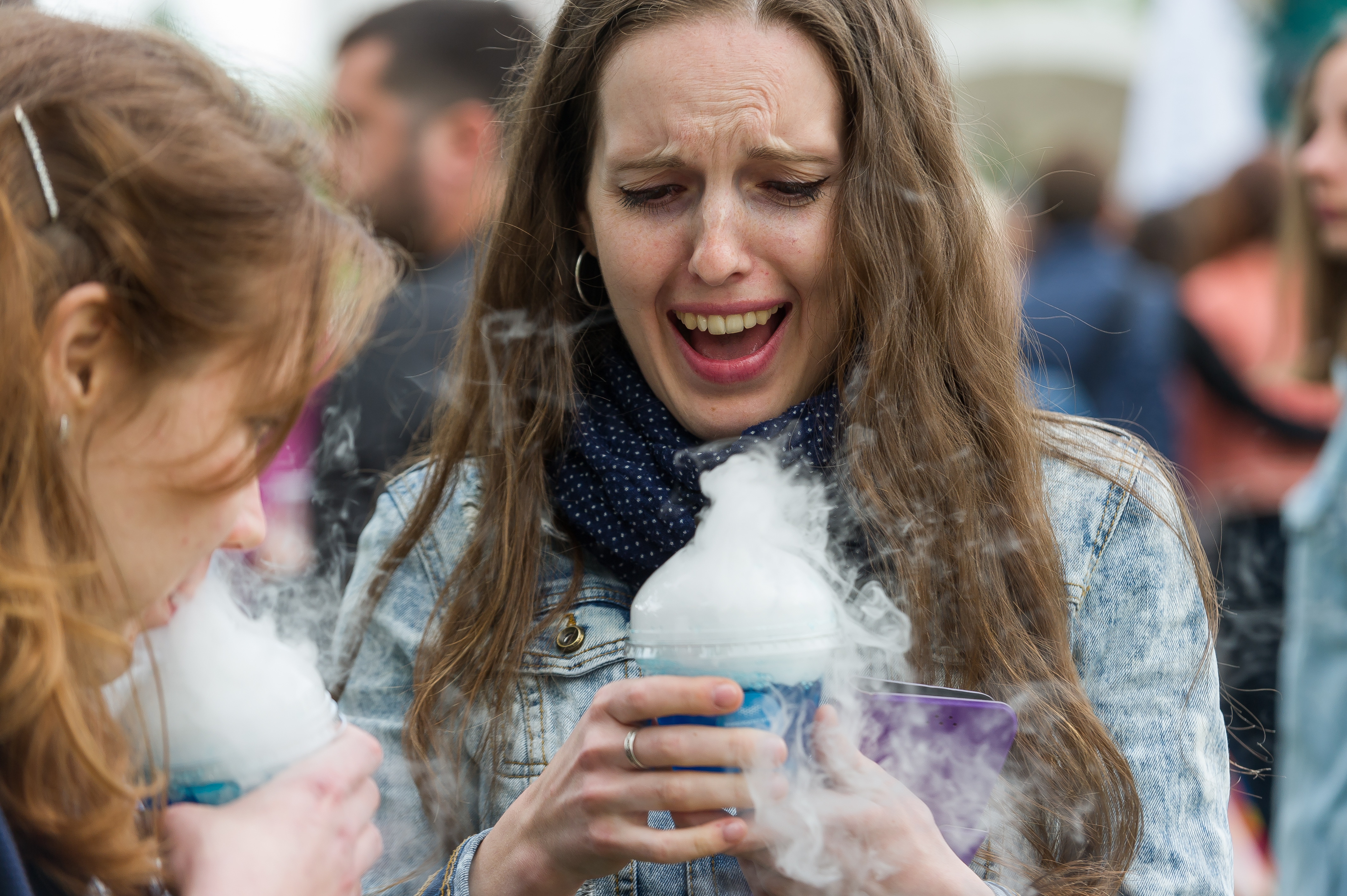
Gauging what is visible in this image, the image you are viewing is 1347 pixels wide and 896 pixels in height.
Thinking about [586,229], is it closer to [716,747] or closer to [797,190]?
[797,190]

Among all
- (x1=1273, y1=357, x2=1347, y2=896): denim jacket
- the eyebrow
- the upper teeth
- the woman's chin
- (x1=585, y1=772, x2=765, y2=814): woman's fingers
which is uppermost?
A: the eyebrow

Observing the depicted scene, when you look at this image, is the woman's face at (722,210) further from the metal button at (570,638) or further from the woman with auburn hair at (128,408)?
the woman with auburn hair at (128,408)

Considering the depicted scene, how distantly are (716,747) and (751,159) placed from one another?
1.06 metres

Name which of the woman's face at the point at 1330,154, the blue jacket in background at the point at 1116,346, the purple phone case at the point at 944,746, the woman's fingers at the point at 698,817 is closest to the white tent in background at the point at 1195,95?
the blue jacket in background at the point at 1116,346

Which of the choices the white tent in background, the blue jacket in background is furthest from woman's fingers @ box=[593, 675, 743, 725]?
the white tent in background

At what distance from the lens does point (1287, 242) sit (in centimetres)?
422

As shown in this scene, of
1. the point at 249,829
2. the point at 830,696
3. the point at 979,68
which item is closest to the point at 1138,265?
the point at 830,696

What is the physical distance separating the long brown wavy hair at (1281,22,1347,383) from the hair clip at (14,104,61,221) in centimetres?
395

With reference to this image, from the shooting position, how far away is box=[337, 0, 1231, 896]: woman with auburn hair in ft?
6.58

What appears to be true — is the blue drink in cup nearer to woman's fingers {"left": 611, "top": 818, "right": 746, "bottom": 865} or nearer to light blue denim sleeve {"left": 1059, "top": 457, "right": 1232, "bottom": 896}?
woman's fingers {"left": 611, "top": 818, "right": 746, "bottom": 865}

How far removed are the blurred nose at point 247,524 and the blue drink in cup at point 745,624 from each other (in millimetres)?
573

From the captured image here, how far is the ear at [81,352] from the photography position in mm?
1453

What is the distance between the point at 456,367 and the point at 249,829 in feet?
4.10

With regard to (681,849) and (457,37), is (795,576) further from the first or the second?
(457,37)
